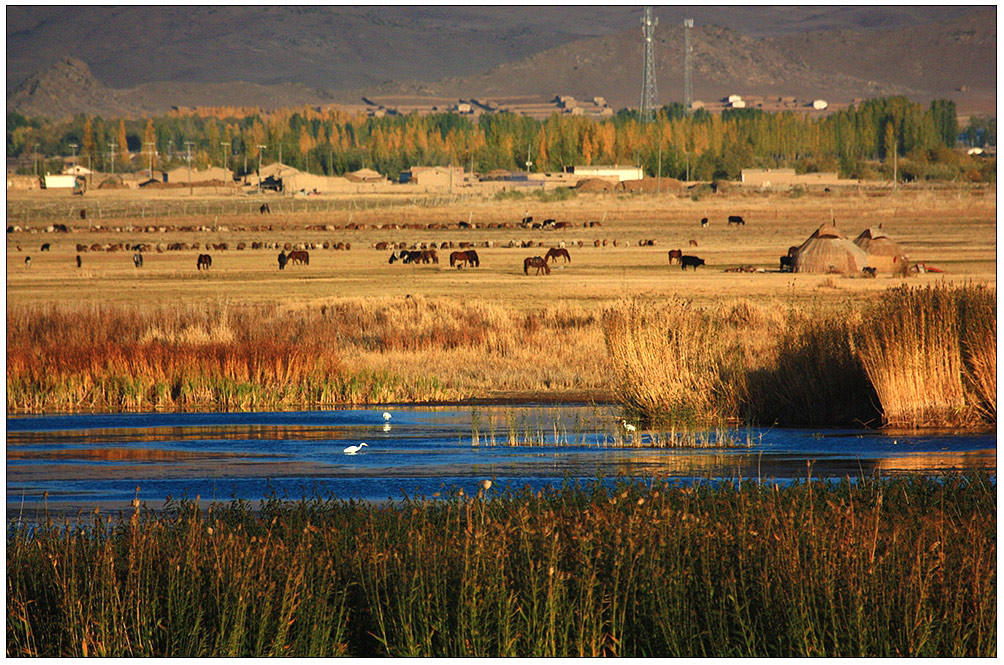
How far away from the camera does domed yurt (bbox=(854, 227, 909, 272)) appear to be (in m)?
47.4

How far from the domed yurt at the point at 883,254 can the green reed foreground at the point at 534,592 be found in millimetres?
39347

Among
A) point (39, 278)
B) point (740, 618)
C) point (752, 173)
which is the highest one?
point (752, 173)

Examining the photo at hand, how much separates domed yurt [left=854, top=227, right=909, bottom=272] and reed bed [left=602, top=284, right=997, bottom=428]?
27.3 m

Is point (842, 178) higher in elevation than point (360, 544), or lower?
higher

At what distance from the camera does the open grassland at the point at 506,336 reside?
62.7 feet

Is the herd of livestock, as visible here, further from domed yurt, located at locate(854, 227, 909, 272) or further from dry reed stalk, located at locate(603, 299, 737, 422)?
dry reed stalk, located at locate(603, 299, 737, 422)

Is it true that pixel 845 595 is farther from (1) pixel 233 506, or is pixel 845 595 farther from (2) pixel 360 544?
(1) pixel 233 506

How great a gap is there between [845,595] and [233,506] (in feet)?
17.3

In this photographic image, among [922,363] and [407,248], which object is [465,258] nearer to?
[407,248]

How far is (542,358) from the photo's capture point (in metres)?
26.8

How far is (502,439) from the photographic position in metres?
18.4

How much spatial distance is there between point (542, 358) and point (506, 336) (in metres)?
2.24

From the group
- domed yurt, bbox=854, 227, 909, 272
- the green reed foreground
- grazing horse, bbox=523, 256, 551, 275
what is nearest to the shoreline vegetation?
the green reed foreground

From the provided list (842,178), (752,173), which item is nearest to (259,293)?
(752,173)
